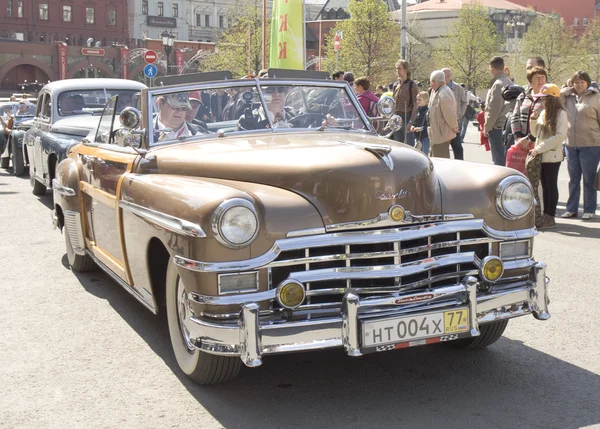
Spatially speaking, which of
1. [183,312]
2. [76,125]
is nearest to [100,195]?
[183,312]

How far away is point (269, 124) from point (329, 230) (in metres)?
1.63

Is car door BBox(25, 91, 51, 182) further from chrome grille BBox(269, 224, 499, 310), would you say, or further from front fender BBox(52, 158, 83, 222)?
chrome grille BBox(269, 224, 499, 310)

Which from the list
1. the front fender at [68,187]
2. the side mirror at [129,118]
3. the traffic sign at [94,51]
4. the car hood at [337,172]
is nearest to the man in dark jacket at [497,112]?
the front fender at [68,187]

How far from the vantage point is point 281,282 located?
395 centimetres

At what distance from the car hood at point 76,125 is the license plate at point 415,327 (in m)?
8.19

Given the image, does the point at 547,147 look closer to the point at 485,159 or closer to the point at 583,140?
the point at 583,140

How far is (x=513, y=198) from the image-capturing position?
4637 millimetres

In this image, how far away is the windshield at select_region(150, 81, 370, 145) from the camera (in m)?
5.43

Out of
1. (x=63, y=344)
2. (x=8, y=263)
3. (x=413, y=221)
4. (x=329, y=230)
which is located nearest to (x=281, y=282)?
(x=329, y=230)

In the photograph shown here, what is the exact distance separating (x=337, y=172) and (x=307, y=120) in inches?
60.0

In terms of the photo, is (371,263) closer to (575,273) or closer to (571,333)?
(571,333)

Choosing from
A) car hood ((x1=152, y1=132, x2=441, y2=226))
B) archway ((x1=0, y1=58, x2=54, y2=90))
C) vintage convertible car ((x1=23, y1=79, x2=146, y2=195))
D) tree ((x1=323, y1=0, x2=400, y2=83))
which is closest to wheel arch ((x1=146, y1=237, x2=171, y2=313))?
car hood ((x1=152, y1=132, x2=441, y2=226))

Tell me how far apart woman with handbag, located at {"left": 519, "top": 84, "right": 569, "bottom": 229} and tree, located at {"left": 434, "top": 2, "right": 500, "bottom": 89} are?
60445mm

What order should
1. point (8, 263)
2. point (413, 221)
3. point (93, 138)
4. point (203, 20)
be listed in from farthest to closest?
point (203, 20) < point (8, 263) < point (93, 138) < point (413, 221)
